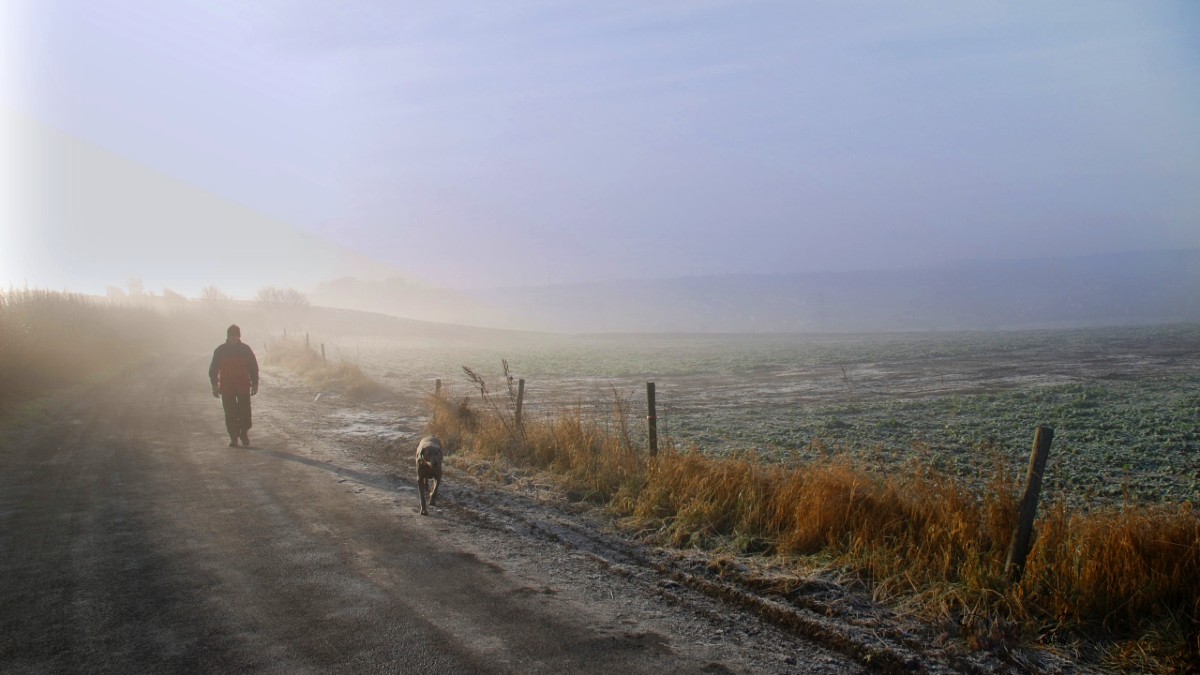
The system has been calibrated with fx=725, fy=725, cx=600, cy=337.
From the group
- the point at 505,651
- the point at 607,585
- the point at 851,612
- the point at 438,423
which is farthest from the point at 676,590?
the point at 438,423

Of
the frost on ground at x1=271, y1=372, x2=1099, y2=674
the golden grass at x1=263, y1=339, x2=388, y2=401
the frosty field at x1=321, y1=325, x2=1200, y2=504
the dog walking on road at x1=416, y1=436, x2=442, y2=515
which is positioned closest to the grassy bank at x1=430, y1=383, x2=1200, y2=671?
the frost on ground at x1=271, y1=372, x2=1099, y2=674

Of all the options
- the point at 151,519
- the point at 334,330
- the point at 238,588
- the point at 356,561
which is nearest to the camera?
the point at 238,588

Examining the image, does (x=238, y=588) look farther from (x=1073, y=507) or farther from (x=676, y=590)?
(x=1073, y=507)

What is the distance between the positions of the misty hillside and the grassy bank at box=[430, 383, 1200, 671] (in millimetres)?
137658

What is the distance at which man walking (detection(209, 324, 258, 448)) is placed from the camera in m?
12.5

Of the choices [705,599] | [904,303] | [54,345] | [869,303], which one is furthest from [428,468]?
[904,303]

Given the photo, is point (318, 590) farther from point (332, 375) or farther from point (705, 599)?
point (332, 375)

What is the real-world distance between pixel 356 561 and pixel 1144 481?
10248mm

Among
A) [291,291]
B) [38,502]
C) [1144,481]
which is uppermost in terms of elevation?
[291,291]

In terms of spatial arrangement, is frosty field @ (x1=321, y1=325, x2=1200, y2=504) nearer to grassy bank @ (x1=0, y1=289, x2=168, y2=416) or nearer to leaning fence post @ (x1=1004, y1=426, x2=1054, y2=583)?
leaning fence post @ (x1=1004, y1=426, x2=1054, y2=583)

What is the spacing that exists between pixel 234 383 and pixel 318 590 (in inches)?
323

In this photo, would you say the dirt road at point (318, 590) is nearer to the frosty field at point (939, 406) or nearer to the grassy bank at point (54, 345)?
the frosty field at point (939, 406)

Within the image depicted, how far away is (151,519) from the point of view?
300 inches

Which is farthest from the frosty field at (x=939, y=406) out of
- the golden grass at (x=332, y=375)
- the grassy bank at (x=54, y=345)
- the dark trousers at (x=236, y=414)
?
the grassy bank at (x=54, y=345)
